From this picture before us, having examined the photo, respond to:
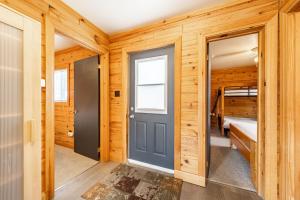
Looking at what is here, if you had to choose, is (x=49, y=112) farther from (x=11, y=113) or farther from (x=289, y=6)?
(x=289, y=6)

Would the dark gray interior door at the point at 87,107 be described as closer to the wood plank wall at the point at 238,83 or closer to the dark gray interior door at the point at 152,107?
the dark gray interior door at the point at 152,107

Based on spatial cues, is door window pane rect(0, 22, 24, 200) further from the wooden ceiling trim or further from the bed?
the bed

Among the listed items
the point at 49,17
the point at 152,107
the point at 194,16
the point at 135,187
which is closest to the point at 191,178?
the point at 135,187

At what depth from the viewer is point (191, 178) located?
1912 millimetres

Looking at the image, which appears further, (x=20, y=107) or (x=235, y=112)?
(x=235, y=112)

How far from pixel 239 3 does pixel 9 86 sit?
2790 mm

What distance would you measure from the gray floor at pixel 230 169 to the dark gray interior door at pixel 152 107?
780 mm

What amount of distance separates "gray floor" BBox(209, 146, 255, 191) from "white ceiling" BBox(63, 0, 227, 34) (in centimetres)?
257

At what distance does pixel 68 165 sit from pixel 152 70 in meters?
2.36

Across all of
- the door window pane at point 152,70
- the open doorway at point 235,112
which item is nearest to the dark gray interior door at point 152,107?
the door window pane at point 152,70

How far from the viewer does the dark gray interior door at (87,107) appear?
2.55 m

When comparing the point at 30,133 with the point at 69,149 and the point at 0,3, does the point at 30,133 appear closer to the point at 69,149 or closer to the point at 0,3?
the point at 0,3

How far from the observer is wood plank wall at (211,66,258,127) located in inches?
196

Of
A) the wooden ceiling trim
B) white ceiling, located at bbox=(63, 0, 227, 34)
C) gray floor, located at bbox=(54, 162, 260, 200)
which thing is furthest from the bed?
white ceiling, located at bbox=(63, 0, 227, 34)
